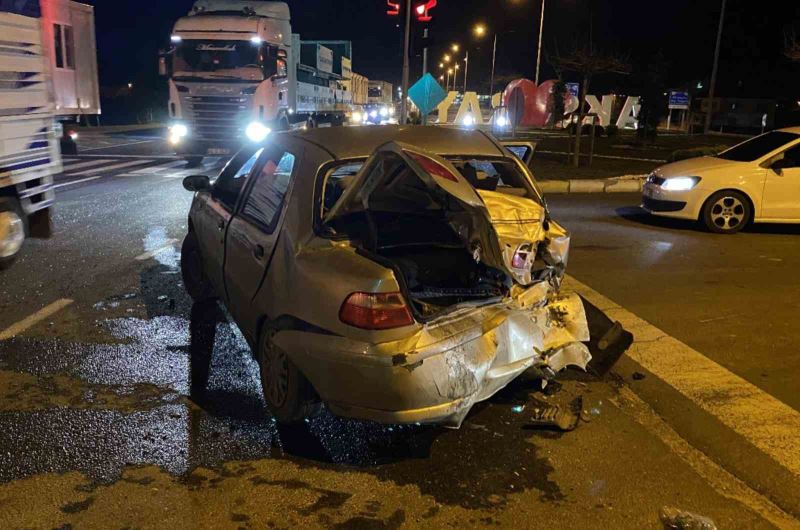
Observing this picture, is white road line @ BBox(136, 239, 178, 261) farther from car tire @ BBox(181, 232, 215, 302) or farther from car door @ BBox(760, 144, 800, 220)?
car door @ BBox(760, 144, 800, 220)

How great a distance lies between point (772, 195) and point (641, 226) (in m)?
1.83

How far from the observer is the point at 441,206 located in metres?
4.25

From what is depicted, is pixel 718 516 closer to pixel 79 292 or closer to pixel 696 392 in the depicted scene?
pixel 696 392

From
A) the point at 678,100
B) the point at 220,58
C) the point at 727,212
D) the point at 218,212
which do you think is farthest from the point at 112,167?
the point at 678,100

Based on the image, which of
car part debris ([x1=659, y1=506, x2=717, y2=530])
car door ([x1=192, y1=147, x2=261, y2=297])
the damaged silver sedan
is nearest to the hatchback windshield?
the damaged silver sedan

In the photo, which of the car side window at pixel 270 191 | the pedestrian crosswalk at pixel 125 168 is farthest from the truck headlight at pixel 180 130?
the car side window at pixel 270 191

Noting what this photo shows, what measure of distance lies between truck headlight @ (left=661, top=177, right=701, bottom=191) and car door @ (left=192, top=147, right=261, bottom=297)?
6912mm

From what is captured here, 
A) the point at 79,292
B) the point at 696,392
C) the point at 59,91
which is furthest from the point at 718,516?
the point at 59,91

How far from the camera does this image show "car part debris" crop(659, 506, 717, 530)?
3256 mm

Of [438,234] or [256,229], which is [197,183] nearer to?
[256,229]

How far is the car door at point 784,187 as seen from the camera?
9.90 metres

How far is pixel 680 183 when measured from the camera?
10398 millimetres

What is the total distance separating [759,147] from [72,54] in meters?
9.95

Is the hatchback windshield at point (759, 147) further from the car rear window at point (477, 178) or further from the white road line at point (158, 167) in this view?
the white road line at point (158, 167)
